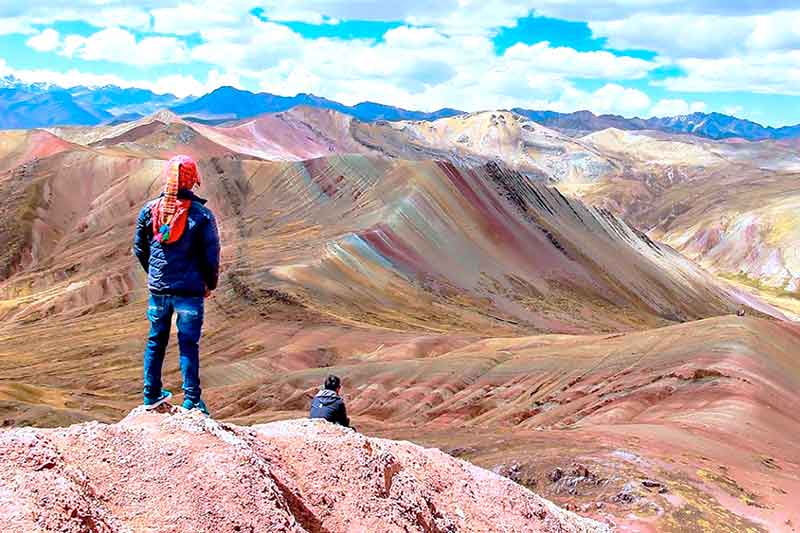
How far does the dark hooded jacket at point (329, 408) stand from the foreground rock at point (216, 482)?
2.55 feet

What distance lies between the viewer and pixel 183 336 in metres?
7.39

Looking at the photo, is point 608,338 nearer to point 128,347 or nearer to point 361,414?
point 361,414

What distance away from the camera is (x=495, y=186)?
75.8m

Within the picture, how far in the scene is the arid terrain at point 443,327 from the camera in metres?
16.4

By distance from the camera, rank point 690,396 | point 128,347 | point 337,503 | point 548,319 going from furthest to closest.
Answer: point 548,319 → point 128,347 → point 690,396 → point 337,503

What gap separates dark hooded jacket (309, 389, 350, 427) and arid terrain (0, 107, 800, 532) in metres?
5.27

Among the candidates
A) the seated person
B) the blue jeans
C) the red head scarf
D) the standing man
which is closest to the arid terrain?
the seated person

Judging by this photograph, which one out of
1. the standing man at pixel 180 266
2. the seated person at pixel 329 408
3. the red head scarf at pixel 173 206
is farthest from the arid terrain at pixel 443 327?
the red head scarf at pixel 173 206

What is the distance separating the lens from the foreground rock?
5105 millimetres

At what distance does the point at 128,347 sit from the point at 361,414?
1889 centimetres

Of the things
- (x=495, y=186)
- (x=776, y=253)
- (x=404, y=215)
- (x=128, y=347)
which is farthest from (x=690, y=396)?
(x=776, y=253)

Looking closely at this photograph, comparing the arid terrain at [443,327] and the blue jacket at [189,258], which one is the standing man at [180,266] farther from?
the arid terrain at [443,327]

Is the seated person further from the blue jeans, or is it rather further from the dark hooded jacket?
the blue jeans

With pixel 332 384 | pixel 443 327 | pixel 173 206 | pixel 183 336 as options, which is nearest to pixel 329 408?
pixel 332 384
